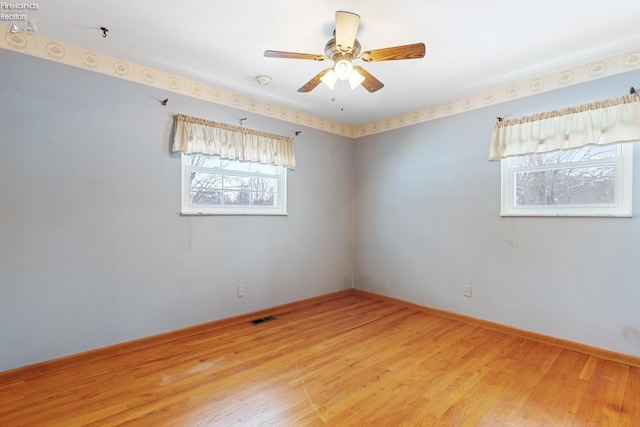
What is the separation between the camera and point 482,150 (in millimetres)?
3236

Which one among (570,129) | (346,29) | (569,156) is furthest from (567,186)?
(346,29)

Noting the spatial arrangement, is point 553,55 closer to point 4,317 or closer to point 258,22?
point 258,22

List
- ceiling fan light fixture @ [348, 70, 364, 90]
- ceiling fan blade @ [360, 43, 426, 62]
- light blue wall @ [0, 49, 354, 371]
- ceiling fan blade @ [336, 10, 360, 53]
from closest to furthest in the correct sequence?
1. ceiling fan blade @ [336, 10, 360, 53]
2. ceiling fan blade @ [360, 43, 426, 62]
3. ceiling fan light fixture @ [348, 70, 364, 90]
4. light blue wall @ [0, 49, 354, 371]

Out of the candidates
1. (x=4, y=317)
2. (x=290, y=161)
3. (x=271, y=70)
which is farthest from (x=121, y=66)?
(x=4, y=317)

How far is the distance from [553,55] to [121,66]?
3.65 m

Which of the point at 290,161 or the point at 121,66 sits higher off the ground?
the point at 121,66

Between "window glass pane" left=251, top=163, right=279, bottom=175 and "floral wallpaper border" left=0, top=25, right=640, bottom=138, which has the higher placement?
"floral wallpaper border" left=0, top=25, right=640, bottom=138

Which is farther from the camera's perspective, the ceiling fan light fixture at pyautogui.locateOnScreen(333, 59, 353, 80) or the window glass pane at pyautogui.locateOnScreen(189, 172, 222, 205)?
the window glass pane at pyautogui.locateOnScreen(189, 172, 222, 205)

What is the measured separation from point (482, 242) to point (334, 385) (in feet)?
7.20

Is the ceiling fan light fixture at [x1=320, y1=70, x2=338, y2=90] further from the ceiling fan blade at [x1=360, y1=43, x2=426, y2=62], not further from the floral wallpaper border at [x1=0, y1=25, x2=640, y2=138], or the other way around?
the floral wallpaper border at [x1=0, y1=25, x2=640, y2=138]

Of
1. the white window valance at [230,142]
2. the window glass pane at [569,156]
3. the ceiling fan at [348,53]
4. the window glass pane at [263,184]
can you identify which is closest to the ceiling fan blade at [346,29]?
the ceiling fan at [348,53]

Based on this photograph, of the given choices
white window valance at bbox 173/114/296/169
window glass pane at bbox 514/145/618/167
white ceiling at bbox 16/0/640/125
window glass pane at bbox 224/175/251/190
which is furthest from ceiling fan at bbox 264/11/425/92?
window glass pane at bbox 514/145/618/167

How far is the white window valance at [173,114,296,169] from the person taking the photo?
2885 millimetres

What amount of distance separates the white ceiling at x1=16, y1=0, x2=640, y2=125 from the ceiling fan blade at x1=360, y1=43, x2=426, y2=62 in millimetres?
294
